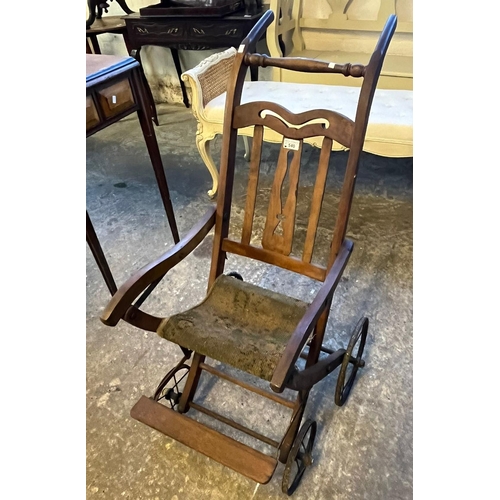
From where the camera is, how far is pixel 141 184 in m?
2.79

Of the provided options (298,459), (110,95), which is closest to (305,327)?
Answer: (298,459)

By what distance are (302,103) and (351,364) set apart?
1.33 metres

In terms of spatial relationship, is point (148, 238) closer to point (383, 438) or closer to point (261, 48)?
point (383, 438)

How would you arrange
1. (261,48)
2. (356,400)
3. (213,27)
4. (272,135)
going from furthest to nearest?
1. (261,48)
2. (213,27)
3. (272,135)
4. (356,400)

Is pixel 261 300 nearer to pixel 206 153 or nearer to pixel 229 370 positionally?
pixel 229 370

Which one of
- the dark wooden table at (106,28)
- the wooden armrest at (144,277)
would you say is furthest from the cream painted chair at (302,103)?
the dark wooden table at (106,28)

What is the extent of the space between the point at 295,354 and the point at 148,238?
153cm

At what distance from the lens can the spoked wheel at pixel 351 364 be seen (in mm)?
1382

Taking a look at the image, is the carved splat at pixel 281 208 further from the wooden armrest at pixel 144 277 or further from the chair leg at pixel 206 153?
the chair leg at pixel 206 153

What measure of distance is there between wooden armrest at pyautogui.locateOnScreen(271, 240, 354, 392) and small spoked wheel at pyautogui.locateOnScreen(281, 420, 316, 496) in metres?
0.37

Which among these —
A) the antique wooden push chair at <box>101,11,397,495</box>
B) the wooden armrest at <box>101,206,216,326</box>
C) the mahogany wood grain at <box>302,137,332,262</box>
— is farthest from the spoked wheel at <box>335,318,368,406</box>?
the wooden armrest at <box>101,206,216,326</box>

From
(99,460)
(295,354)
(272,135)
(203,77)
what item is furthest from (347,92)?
(99,460)

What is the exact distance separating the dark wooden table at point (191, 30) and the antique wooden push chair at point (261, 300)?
4.86 feet

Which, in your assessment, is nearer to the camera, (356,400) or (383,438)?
(383,438)
